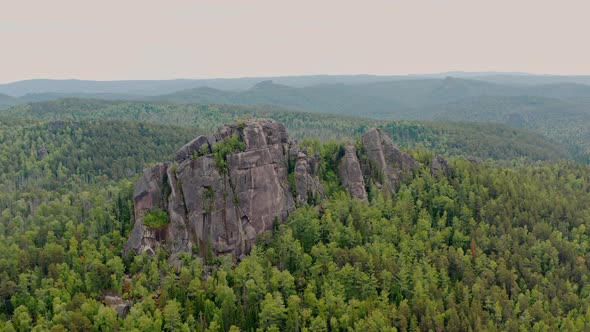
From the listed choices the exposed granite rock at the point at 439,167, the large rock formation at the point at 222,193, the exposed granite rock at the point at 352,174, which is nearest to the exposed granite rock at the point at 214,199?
the large rock formation at the point at 222,193

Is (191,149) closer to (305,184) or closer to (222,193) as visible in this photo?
(222,193)

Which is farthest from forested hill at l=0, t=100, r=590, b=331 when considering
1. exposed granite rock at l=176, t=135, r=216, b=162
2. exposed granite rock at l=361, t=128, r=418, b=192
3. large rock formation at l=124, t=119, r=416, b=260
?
exposed granite rock at l=176, t=135, r=216, b=162

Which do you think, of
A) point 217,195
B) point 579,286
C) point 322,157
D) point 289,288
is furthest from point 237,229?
point 579,286

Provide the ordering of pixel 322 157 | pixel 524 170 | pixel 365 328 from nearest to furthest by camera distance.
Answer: pixel 365 328
pixel 322 157
pixel 524 170

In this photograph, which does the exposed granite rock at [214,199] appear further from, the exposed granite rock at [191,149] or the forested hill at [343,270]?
the forested hill at [343,270]

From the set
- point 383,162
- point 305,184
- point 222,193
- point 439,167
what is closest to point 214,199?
point 222,193

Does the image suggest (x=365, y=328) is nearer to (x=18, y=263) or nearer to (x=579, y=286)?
(x=579, y=286)
